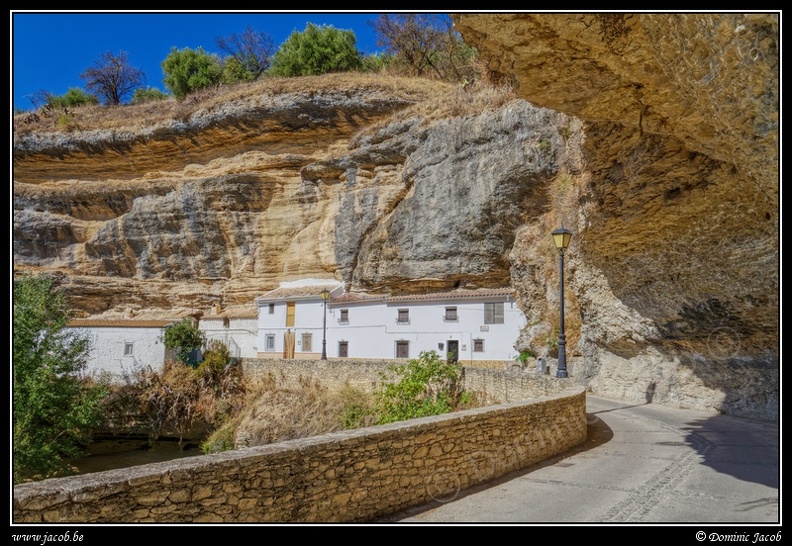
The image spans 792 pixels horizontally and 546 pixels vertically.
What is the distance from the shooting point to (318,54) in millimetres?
42688

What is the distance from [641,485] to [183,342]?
25.8 meters

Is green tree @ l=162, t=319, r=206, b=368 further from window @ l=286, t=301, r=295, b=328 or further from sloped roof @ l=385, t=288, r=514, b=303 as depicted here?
sloped roof @ l=385, t=288, r=514, b=303

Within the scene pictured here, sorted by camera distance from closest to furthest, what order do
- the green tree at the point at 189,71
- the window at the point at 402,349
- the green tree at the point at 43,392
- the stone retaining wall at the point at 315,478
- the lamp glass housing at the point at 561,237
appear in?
the stone retaining wall at the point at 315,478, the lamp glass housing at the point at 561,237, the green tree at the point at 43,392, the window at the point at 402,349, the green tree at the point at 189,71

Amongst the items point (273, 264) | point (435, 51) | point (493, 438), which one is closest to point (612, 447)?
point (493, 438)

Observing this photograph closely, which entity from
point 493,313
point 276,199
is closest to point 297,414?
point 493,313

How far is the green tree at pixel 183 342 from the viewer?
27688 mm

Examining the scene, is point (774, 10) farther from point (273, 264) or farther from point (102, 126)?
point (102, 126)

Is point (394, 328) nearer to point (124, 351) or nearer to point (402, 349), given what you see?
point (402, 349)

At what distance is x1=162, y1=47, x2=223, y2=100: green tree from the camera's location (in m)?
47.4

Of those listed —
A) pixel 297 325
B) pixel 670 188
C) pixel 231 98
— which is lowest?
pixel 297 325

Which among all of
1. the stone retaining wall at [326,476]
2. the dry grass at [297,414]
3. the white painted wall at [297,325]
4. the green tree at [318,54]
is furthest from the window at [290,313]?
the stone retaining wall at [326,476]

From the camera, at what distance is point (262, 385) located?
25.5 metres

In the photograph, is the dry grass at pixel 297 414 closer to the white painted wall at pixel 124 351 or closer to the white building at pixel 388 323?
the white building at pixel 388 323

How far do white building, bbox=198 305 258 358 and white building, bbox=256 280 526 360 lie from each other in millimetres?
624
